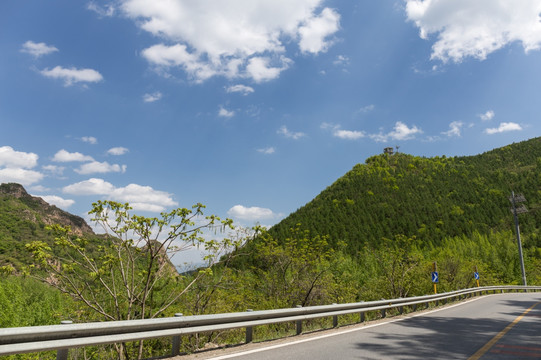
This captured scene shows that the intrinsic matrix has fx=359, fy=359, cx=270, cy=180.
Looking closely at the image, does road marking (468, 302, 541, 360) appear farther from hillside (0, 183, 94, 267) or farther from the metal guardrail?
hillside (0, 183, 94, 267)

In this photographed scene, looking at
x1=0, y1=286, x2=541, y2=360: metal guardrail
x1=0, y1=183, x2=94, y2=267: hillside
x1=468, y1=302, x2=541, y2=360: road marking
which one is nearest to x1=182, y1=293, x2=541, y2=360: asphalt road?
x1=468, y1=302, x2=541, y2=360: road marking

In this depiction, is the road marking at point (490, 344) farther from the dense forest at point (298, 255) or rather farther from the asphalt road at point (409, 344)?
the dense forest at point (298, 255)

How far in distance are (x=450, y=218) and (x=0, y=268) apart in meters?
153

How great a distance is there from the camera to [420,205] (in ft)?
509

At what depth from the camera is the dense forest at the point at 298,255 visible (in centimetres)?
973

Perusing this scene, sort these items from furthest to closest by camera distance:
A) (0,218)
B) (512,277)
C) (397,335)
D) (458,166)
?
(458,166) → (0,218) → (512,277) → (397,335)

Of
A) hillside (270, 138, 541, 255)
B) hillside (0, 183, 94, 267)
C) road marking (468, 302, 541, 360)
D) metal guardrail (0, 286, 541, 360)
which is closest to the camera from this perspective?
metal guardrail (0, 286, 541, 360)

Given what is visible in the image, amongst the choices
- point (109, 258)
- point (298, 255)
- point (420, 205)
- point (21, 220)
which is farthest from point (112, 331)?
point (420, 205)

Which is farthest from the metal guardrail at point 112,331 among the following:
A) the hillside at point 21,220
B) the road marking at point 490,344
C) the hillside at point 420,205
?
the hillside at point 420,205

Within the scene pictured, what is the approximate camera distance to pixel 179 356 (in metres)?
5.71

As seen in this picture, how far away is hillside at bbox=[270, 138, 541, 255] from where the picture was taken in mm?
125062

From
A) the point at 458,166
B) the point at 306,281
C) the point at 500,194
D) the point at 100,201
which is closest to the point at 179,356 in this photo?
the point at 100,201

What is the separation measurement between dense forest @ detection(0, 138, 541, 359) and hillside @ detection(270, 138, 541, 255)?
0.58 meters

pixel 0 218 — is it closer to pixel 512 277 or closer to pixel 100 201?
pixel 100 201
